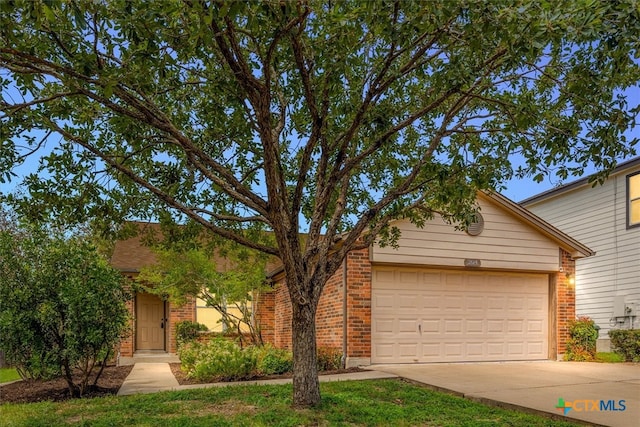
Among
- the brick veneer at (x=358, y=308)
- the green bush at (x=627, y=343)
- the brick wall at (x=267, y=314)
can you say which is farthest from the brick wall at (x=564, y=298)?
the brick wall at (x=267, y=314)

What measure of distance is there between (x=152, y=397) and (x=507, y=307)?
898cm

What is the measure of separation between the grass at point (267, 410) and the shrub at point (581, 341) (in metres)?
6.78

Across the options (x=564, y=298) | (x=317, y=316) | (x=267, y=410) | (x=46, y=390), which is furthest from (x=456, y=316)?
(x=46, y=390)

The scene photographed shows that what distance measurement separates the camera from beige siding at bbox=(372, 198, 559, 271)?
1216 centimetres

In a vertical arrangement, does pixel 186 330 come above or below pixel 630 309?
below

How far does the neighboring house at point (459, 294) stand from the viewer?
462 inches

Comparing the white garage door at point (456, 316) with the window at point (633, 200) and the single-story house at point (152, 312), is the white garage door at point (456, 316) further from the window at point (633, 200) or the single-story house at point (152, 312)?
the single-story house at point (152, 312)

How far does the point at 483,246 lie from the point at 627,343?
15.2 feet

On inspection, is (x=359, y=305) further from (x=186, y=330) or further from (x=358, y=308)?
(x=186, y=330)

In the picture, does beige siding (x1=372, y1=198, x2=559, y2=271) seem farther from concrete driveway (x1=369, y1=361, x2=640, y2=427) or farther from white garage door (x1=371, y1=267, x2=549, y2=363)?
concrete driveway (x1=369, y1=361, x2=640, y2=427)

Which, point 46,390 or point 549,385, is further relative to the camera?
point 46,390

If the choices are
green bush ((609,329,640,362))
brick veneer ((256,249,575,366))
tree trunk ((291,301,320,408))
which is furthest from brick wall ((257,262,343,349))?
green bush ((609,329,640,362))

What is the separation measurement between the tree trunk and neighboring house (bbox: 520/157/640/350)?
1210 centimetres

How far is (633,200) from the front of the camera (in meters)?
15.2
